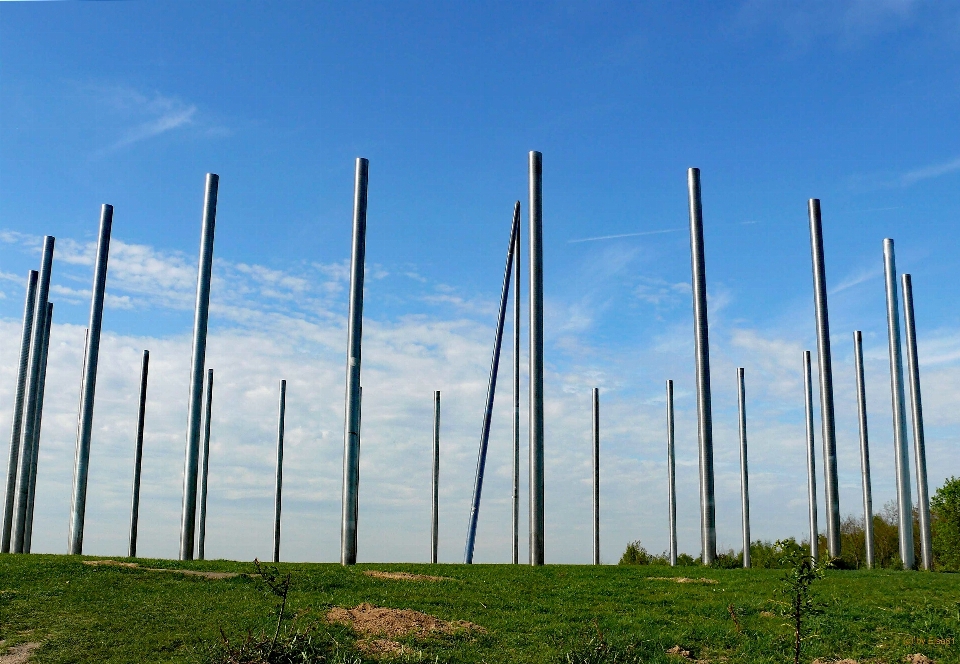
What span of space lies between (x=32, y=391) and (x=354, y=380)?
1474 centimetres

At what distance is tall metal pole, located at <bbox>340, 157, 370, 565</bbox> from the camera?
21.5 m

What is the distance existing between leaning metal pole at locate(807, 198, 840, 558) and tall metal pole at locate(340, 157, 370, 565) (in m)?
13.8

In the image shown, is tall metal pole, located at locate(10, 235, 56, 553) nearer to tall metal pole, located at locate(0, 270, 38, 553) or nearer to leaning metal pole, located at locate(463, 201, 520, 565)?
tall metal pole, located at locate(0, 270, 38, 553)

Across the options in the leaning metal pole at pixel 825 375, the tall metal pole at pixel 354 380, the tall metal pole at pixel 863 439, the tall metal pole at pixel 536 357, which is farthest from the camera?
the tall metal pole at pixel 863 439

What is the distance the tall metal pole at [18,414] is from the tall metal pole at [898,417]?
92.9ft

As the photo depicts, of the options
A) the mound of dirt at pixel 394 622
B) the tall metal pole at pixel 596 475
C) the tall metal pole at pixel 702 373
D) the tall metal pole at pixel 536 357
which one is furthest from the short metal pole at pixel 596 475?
the mound of dirt at pixel 394 622

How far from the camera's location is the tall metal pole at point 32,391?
2962cm

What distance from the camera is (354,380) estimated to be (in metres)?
22.4

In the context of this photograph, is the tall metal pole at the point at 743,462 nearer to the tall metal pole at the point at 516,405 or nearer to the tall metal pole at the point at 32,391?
the tall metal pole at the point at 516,405

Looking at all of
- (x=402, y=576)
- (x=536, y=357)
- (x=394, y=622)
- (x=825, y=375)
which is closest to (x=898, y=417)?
(x=825, y=375)

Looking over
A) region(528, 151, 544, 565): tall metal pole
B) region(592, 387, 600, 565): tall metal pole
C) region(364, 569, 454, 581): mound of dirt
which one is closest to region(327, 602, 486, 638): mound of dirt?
region(364, 569, 454, 581): mound of dirt

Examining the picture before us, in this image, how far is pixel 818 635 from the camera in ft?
47.3

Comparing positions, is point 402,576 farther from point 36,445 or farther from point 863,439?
point 863,439

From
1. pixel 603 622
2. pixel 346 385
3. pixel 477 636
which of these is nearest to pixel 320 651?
pixel 477 636
